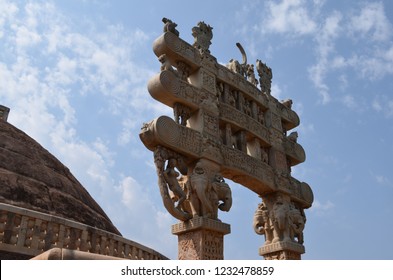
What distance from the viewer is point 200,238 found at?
6.98m

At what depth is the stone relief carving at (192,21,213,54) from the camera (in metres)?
8.88

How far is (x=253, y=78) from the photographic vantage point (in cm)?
1043

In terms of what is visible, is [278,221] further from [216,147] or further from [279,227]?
[216,147]

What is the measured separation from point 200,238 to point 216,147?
177 cm

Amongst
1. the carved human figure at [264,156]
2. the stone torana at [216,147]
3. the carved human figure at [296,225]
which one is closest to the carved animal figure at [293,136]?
the stone torana at [216,147]

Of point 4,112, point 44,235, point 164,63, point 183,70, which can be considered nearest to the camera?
point 44,235

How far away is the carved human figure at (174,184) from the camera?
7.10m

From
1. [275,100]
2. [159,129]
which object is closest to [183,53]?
[159,129]

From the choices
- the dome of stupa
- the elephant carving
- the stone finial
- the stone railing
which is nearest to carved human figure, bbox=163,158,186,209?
the elephant carving

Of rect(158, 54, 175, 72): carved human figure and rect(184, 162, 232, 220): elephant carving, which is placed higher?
rect(158, 54, 175, 72): carved human figure

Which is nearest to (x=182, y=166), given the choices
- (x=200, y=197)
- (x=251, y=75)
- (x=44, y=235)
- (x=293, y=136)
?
(x=200, y=197)

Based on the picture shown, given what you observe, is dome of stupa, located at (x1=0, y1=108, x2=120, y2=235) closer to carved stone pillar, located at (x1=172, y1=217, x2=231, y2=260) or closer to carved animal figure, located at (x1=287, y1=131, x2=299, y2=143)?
carved stone pillar, located at (x1=172, y1=217, x2=231, y2=260)

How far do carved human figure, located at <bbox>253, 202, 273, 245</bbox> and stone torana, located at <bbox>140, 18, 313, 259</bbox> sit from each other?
2cm

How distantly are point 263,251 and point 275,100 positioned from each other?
12.5 ft
